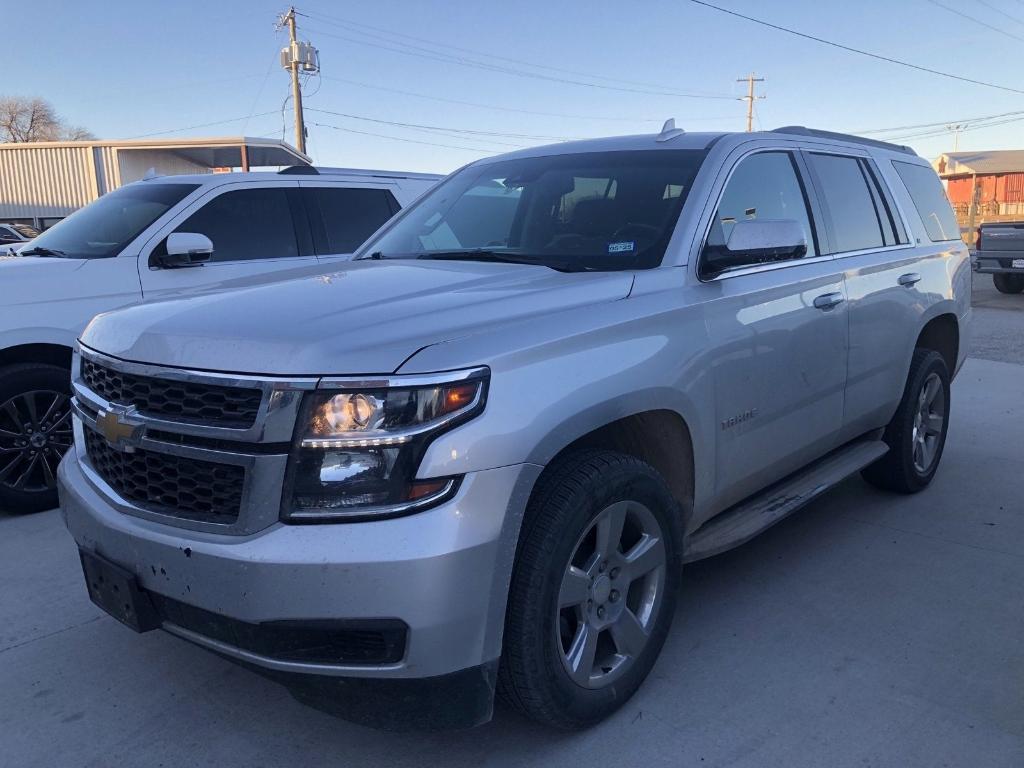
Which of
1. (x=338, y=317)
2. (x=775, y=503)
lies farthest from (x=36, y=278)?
(x=775, y=503)

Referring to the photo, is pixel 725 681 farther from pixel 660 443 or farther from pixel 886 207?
pixel 886 207

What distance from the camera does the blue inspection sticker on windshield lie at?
3.21m

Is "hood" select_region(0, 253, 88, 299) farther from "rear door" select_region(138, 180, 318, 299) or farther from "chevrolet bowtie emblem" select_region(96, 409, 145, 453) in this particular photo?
"chevrolet bowtie emblem" select_region(96, 409, 145, 453)

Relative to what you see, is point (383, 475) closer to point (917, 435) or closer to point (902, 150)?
point (917, 435)

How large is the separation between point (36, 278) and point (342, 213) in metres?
2.27

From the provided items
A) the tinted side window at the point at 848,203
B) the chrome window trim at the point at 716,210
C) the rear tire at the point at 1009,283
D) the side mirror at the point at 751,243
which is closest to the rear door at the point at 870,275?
the tinted side window at the point at 848,203

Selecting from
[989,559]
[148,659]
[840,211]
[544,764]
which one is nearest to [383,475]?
[544,764]

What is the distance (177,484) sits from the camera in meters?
2.33

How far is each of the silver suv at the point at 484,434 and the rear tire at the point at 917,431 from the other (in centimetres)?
100

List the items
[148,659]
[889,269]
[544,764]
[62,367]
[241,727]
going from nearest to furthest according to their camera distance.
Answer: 1. [544,764]
2. [241,727]
3. [148,659]
4. [889,269]
5. [62,367]

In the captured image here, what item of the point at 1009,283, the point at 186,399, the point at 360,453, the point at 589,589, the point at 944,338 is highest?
the point at 186,399

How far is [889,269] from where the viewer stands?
436cm

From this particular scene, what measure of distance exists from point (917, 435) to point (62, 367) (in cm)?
493

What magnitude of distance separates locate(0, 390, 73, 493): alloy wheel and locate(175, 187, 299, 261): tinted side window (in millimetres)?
1349
